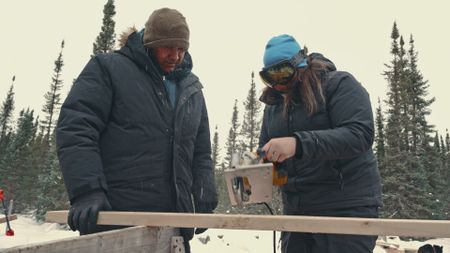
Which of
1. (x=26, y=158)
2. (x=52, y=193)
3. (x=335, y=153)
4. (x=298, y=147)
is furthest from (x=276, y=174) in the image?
(x=26, y=158)

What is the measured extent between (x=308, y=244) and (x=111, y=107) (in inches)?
60.4

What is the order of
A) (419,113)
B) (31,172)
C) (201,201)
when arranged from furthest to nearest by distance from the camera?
1. (31,172)
2. (419,113)
3. (201,201)

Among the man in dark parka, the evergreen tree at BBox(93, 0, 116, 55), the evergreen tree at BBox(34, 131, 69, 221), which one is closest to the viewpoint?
the man in dark parka

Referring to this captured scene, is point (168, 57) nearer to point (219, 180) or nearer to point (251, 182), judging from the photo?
point (251, 182)

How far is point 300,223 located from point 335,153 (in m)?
0.76

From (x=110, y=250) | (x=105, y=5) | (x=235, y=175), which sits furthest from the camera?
(x=105, y=5)

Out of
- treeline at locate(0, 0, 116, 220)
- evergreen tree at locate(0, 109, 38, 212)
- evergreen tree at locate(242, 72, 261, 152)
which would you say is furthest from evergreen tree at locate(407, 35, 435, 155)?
evergreen tree at locate(0, 109, 38, 212)

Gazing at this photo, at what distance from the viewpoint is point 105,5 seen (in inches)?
1061

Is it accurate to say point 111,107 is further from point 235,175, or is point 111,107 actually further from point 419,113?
point 419,113

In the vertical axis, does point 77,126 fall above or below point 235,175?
above

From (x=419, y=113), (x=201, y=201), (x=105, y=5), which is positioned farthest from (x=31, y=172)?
(x=201, y=201)

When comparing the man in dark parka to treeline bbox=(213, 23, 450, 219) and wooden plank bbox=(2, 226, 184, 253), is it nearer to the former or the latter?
wooden plank bbox=(2, 226, 184, 253)

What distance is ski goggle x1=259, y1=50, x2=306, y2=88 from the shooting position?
2.55m

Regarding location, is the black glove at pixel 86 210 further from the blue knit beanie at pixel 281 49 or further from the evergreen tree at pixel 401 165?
the evergreen tree at pixel 401 165
